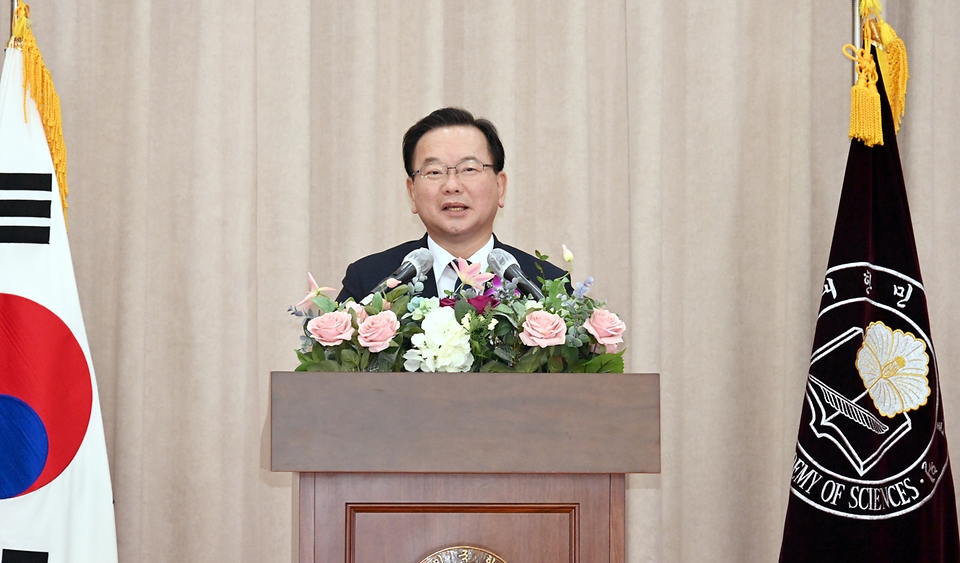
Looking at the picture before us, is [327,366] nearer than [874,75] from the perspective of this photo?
Yes

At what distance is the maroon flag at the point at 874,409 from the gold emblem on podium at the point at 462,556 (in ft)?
5.28

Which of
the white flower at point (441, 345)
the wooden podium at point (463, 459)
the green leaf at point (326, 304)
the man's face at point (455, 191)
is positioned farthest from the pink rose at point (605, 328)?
the man's face at point (455, 191)

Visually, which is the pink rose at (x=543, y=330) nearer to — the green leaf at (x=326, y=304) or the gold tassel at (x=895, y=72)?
the green leaf at (x=326, y=304)

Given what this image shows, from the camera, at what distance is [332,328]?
5.26ft

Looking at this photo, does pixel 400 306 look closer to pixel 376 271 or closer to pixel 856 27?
pixel 376 271

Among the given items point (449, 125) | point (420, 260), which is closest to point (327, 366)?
point (420, 260)

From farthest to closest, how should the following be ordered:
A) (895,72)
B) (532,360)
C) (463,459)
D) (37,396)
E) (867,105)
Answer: (895,72) → (867,105) → (37,396) → (532,360) → (463,459)

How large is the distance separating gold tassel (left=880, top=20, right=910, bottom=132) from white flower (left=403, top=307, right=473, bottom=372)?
76.2 inches

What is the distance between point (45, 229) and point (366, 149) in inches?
45.9

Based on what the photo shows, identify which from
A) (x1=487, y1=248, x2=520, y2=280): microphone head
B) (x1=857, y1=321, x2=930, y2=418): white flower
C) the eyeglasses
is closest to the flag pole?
(x1=857, y1=321, x2=930, y2=418): white flower

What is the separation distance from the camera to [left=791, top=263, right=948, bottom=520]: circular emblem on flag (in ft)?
9.09

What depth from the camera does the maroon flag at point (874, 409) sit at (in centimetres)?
277

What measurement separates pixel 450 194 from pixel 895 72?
1.53 m

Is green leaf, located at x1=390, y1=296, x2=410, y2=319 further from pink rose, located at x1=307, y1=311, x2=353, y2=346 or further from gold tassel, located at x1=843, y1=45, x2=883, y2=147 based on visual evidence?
gold tassel, located at x1=843, y1=45, x2=883, y2=147
